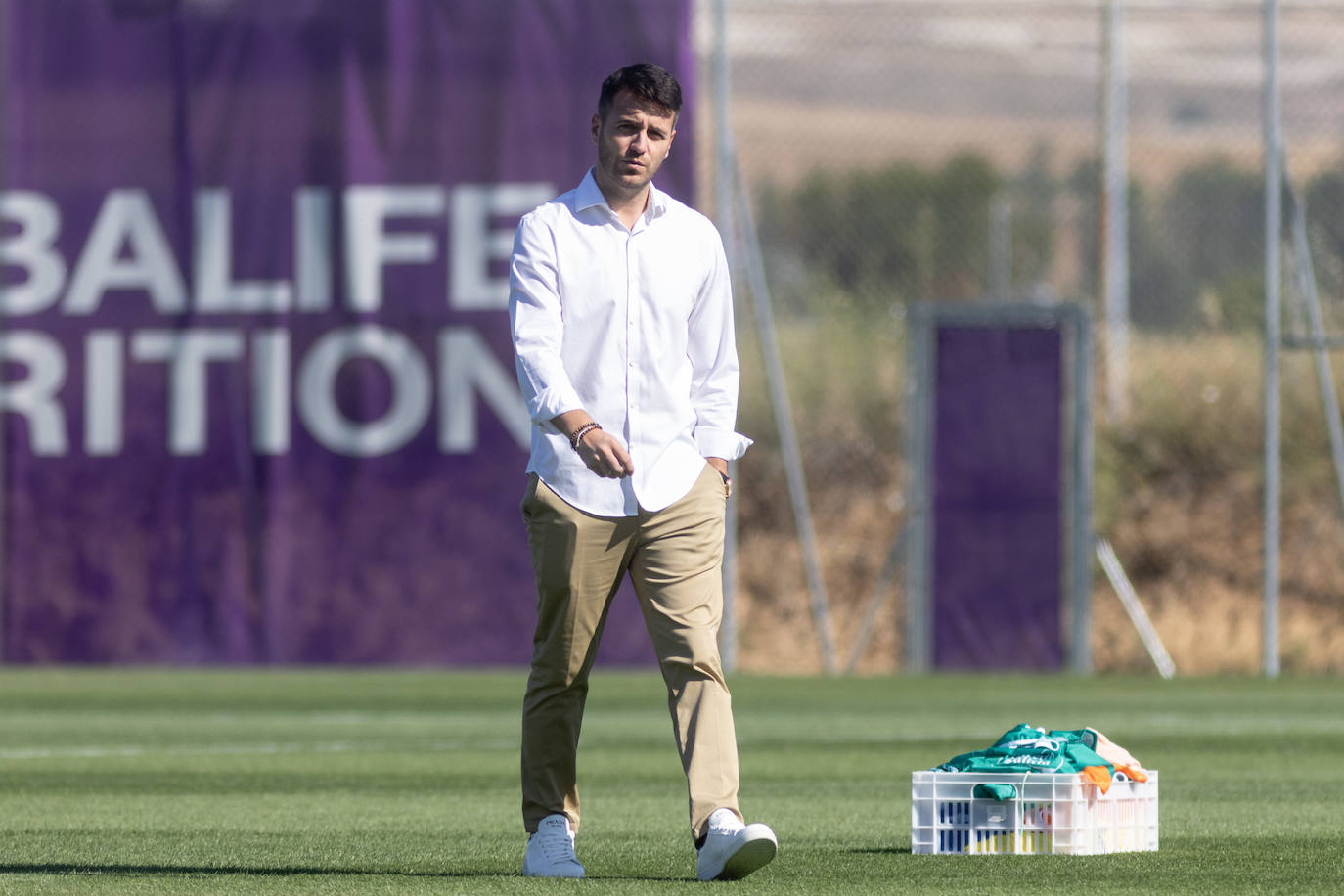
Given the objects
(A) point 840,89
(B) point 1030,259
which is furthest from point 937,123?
(B) point 1030,259

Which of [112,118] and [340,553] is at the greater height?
[112,118]

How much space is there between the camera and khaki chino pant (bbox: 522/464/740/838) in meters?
6.15

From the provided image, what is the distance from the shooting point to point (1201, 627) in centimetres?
1675

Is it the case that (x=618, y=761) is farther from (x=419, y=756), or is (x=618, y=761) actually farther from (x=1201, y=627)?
(x=1201, y=627)

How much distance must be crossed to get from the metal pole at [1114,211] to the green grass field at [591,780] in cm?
310

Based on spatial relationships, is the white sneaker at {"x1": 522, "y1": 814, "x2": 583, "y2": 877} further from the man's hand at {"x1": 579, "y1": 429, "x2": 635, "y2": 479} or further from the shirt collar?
the shirt collar

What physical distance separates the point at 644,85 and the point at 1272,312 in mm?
9730

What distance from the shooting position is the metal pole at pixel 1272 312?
15094 mm

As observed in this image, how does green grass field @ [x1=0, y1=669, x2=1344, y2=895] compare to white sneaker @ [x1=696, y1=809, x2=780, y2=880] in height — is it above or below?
below

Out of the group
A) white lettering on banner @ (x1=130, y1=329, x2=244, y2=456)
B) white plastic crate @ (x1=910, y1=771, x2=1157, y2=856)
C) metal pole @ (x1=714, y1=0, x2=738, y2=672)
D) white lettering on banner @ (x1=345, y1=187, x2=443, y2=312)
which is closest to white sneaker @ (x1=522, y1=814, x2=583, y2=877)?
white plastic crate @ (x1=910, y1=771, x2=1157, y2=856)

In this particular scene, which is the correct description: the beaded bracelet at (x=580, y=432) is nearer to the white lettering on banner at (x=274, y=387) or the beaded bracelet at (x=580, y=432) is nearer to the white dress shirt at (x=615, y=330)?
the white dress shirt at (x=615, y=330)

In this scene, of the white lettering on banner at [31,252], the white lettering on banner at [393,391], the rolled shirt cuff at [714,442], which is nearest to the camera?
the rolled shirt cuff at [714,442]

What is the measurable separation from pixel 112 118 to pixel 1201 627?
7.69 meters

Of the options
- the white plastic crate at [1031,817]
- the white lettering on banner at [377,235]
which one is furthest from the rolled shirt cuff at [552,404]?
the white lettering on banner at [377,235]
